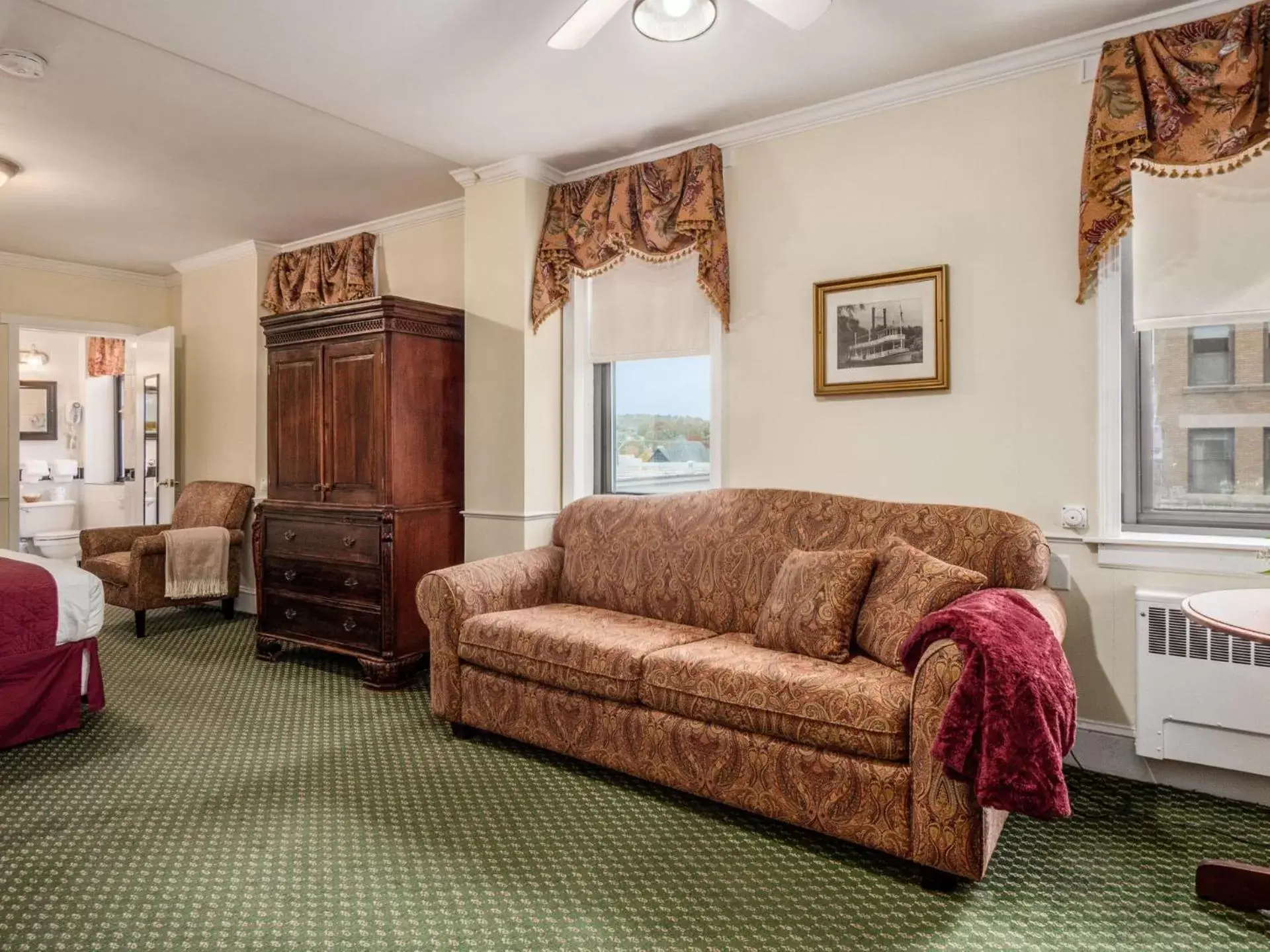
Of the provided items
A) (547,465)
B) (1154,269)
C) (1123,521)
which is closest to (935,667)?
(1123,521)

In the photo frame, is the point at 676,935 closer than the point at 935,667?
Yes

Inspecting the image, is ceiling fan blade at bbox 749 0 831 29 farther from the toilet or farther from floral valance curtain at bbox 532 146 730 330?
the toilet

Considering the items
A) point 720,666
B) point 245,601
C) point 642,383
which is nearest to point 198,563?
point 245,601

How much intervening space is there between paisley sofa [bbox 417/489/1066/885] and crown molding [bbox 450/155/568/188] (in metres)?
1.63

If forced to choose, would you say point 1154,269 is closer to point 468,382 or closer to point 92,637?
point 468,382

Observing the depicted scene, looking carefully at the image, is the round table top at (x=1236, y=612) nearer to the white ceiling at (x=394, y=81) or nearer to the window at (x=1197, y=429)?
the window at (x=1197, y=429)

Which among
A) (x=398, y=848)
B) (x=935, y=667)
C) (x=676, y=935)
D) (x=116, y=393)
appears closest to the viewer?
(x=676, y=935)

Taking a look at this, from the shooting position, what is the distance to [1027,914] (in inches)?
76.7

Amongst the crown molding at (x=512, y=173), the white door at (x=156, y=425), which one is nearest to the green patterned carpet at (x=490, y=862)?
the crown molding at (x=512, y=173)

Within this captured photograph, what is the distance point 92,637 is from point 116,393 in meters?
6.50

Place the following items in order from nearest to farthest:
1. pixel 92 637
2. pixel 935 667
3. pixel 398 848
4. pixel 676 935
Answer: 1. pixel 676 935
2. pixel 935 667
3. pixel 398 848
4. pixel 92 637

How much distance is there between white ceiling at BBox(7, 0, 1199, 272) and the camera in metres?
2.64

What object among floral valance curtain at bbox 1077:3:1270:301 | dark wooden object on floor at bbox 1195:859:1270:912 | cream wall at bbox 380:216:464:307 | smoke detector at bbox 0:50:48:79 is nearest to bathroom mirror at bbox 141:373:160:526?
cream wall at bbox 380:216:464:307

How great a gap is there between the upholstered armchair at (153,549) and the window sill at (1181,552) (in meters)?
4.85
